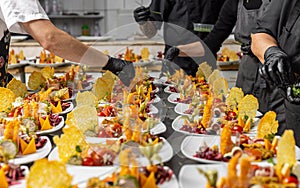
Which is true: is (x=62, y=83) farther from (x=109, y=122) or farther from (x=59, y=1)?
(x=59, y=1)

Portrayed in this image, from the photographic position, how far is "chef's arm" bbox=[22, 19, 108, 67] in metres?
2.04

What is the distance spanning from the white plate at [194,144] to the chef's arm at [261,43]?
2.16ft

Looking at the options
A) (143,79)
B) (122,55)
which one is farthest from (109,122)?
(122,55)

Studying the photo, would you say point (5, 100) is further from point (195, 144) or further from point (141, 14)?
point (141, 14)

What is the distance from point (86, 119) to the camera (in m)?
1.75

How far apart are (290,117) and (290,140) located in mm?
849

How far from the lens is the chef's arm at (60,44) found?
2037 mm

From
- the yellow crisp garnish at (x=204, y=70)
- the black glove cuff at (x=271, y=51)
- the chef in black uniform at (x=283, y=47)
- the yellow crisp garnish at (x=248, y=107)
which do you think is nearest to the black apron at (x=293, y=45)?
the chef in black uniform at (x=283, y=47)

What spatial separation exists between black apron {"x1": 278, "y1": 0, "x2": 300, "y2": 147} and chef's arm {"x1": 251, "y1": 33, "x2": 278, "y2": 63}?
66 millimetres

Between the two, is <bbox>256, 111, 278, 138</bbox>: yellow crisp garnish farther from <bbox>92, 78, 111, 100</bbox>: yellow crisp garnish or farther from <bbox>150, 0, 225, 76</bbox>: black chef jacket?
<bbox>150, 0, 225, 76</bbox>: black chef jacket

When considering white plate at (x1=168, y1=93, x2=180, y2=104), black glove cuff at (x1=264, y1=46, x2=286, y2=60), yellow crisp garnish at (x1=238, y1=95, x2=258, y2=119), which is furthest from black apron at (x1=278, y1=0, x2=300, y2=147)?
white plate at (x1=168, y1=93, x2=180, y2=104)

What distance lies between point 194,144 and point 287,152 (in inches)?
14.7

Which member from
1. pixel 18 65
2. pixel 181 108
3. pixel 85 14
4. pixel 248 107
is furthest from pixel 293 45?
pixel 85 14

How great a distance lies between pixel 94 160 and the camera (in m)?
1.44
